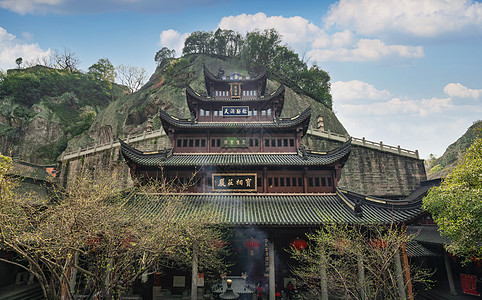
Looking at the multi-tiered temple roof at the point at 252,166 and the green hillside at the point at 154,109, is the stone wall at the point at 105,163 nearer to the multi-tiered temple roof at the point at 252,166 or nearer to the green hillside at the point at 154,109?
the green hillside at the point at 154,109

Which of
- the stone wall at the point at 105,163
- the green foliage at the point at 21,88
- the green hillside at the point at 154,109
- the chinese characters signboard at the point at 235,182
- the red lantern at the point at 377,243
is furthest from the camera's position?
the green foliage at the point at 21,88

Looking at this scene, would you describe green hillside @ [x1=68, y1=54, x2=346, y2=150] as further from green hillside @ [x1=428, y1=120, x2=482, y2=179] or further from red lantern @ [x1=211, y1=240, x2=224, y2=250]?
red lantern @ [x1=211, y1=240, x2=224, y2=250]

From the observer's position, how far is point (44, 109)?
4688cm

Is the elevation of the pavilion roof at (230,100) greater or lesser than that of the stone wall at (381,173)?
greater

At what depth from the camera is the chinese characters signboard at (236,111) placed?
19.8 meters

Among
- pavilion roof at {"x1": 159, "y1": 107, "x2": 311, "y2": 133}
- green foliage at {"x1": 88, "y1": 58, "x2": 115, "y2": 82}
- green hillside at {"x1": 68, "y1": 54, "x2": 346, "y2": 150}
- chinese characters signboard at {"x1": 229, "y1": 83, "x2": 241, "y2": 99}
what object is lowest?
pavilion roof at {"x1": 159, "y1": 107, "x2": 311, "y2": 133}

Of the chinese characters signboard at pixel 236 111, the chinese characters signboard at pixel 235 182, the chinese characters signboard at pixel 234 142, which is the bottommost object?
the chinese characters signboard at pixel 235 182

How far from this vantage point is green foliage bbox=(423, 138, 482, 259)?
9.82 meters

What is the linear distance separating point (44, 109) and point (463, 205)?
59336 millimetres

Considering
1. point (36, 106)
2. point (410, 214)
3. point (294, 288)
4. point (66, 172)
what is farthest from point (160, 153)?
point (36, 106)

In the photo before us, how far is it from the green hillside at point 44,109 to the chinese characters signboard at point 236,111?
38868 mm

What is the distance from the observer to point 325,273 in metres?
12.1

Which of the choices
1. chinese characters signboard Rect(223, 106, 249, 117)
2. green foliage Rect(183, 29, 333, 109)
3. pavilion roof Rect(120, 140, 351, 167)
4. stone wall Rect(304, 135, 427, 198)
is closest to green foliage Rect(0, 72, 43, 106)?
green foliage Rect(183, 29, 333, 109)

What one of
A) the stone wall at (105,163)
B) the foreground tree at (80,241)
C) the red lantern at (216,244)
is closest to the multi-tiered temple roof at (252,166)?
the red lantern at (216,244)
